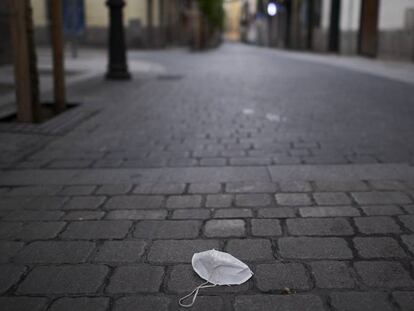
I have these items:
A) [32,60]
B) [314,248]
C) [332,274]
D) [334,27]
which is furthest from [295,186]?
[334,27]

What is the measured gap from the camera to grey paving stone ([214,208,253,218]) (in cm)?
333

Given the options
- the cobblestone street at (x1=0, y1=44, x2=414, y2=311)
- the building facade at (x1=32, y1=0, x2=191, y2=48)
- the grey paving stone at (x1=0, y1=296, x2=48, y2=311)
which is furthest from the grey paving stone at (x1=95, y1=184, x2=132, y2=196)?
the building facade at (x1=32, y1=0, x2=191, y2=48)

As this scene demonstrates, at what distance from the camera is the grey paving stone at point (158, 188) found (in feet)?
12.6

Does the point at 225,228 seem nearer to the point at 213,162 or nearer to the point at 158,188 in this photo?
the point at 158,188

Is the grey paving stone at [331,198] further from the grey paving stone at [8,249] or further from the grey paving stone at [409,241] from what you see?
the grey paving stone at [8,249]

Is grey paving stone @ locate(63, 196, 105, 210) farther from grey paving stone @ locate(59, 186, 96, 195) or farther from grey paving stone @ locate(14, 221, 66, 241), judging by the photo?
grey paving stone @ locate(14, 221, 66, 241)

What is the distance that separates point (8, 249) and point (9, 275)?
34 cm

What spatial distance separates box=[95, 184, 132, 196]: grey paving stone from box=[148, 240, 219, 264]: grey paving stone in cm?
100

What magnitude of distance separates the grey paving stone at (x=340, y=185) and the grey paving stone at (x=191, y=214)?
0.93 m

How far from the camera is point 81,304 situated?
90.5 inches

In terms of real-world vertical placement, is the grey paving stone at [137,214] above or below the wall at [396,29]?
below

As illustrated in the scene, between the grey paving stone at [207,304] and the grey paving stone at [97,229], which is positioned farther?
the grey paving stone at [97,229]

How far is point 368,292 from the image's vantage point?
2357mm

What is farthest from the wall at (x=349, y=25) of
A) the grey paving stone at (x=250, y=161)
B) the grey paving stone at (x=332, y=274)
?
the grey paving stone at (x=332, y=274)
